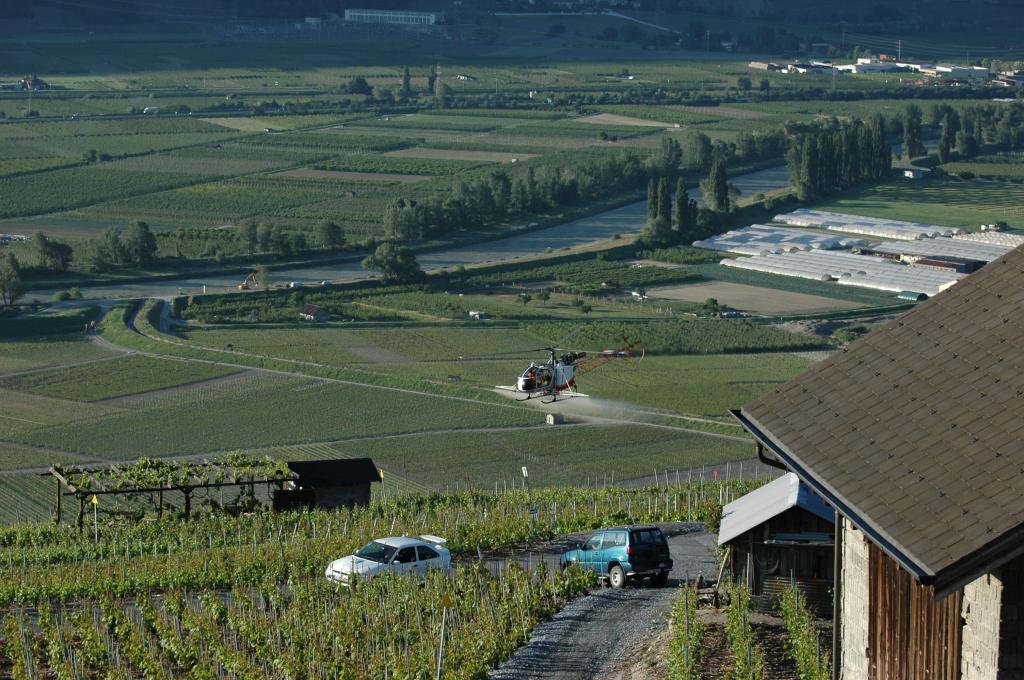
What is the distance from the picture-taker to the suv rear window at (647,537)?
25895 millimetres

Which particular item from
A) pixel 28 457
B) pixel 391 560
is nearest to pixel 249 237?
pixel 28 457

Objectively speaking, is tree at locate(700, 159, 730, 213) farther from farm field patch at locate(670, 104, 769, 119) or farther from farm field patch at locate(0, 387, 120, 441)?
farm field patch at locate(670, 104, 769, 119)

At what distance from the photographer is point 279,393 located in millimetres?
61125

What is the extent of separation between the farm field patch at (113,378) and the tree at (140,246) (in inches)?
829

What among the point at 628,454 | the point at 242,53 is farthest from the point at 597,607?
the point at 242,53

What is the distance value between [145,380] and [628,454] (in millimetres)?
20238

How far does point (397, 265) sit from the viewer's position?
8294cm

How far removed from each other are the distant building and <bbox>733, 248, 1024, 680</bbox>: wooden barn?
61300 millimetres

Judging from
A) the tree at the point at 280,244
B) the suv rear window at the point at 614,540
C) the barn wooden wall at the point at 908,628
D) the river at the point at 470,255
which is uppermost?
the barn wooden wall at the point at 908,628

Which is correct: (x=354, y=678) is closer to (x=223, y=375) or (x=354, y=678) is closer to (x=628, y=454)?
(x=628, y=454)

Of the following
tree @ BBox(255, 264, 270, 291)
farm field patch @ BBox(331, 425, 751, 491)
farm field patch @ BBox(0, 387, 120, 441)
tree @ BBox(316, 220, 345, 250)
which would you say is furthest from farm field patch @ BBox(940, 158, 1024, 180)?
farm field patch @ BBox(0, 387, 120, 441)

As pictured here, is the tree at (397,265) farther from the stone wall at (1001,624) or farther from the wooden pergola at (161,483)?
the stone wall at (1001,624)

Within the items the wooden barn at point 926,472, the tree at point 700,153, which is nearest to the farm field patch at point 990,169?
the tree at point 700,153

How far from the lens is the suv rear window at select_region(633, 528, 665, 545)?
25.9 metres
